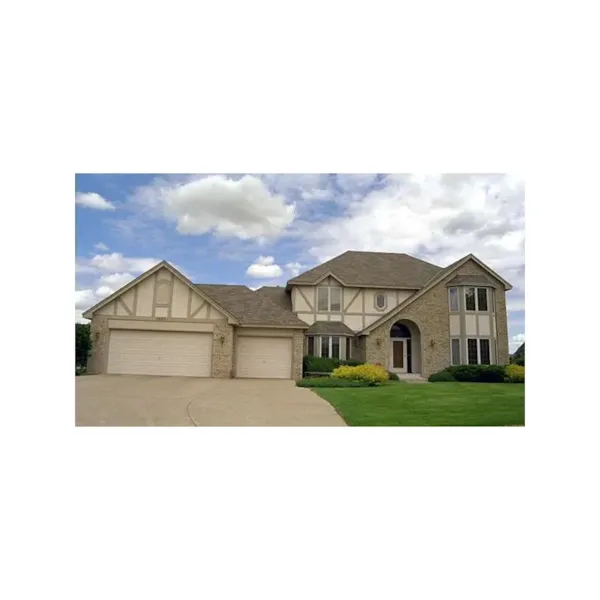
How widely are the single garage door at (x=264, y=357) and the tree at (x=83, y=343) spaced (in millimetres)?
5307

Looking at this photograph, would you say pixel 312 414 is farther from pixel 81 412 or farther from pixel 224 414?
pixel 81 412

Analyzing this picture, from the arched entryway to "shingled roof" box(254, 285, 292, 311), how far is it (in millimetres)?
5650

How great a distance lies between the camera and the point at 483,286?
18.0 m

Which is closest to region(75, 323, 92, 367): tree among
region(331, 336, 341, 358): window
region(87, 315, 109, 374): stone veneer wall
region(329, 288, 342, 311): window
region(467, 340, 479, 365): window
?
region(87, 315, 109, 374): stone veneer wall

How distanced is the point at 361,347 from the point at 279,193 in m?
8.77

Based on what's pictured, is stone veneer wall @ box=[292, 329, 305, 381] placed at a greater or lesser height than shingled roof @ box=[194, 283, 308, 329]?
lesser

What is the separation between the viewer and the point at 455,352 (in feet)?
60.2

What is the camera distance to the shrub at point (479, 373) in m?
15.6

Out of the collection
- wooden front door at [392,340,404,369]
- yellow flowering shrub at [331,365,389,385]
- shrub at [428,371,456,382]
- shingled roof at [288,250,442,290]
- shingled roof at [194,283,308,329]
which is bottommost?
shrub at [428,371,456,382]

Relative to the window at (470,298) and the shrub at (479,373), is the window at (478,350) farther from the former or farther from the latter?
the shrub at (479,373)

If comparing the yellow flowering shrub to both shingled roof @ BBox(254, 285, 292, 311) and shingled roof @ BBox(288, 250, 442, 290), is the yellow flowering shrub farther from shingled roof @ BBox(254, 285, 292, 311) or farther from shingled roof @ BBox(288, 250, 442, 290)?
shingled roof @ BBox(254, 285, 292, 311)

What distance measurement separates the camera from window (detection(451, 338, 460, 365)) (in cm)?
1833

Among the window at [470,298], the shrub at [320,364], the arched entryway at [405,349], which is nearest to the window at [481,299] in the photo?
the window at [470,298]
